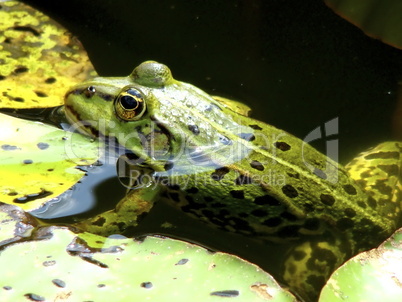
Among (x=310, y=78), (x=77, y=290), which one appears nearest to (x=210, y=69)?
(x=310, y=78)

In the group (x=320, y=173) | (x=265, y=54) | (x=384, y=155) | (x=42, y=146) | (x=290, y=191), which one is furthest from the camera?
(x=265, y=54)

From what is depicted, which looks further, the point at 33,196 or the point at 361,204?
the point at 361,204

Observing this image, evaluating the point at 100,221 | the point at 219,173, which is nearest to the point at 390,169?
the point at 219,173

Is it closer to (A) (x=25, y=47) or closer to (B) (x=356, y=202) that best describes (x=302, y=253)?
(B) (x=356, y=202)

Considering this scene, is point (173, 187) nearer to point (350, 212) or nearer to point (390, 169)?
point (350, 212)

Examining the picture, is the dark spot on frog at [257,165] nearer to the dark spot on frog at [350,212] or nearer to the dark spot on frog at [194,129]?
the dark spot on frog at [194,129]

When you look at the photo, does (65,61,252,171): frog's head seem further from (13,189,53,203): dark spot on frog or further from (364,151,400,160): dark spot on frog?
(364,151,400,160): dark spot on frog

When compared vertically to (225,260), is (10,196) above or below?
above

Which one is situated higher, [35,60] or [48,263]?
[35,60]

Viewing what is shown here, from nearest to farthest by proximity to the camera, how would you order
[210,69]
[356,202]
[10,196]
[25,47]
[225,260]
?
[225,260] < [10,196] < [356,202] < [25,47] < [210,69]
